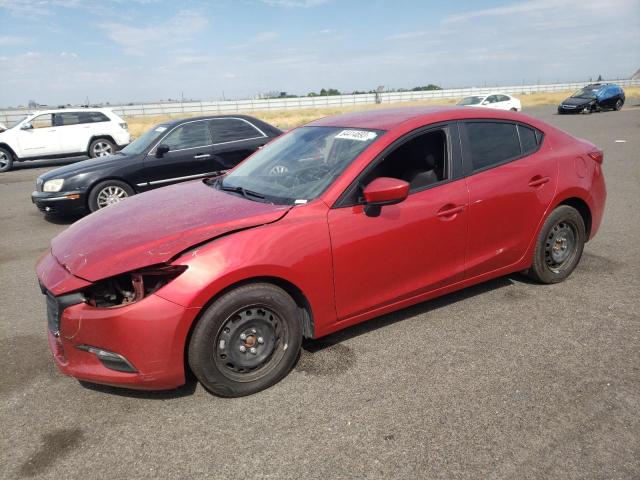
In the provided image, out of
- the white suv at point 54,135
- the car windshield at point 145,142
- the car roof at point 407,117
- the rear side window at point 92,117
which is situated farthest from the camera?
the rear side window at point 92,117

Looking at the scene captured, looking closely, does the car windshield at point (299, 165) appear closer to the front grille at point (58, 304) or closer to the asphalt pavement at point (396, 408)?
the asphalt pavement at point (396, 408)

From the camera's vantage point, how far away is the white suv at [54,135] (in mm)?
14594

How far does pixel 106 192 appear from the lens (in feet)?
25.2

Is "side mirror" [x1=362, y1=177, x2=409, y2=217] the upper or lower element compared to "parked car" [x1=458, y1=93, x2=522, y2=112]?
lower

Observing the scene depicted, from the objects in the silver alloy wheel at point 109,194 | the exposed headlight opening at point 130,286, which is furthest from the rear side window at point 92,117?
the exposed headlight opening at point 130,286

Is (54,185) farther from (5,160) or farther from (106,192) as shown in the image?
(5,160)

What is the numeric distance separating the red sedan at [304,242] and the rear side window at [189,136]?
14.1 ft

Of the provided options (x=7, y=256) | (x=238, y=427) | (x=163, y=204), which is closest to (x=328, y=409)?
(x=238, y=427)

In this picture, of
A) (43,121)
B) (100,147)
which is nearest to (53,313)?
(100,147)

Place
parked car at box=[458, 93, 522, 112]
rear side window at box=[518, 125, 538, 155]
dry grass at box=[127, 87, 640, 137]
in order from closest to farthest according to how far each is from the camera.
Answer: rear side window at box=[518, 125, 538, 155] < parked car at box=[458, 93, 522, 112] < dry grass at box=[127, 87, 640, 137]

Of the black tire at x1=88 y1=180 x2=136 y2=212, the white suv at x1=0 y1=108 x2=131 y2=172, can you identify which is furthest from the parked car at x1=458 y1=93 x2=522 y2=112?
→ the black tire at x1=88 y1=180 x2=136 y2=212

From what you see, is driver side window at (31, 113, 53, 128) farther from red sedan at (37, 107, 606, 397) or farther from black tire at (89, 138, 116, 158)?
red sedan at (37, 107, 606, 397)

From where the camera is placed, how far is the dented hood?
271 cm

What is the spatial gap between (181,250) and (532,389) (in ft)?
7.29
